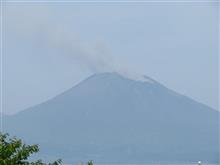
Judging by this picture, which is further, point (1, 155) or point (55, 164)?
point (55, 164)

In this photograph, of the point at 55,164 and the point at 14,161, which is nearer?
the point at 14,161

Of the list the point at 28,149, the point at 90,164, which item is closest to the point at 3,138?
the point at 28,149

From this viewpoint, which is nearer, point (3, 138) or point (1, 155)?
point (1, 155)

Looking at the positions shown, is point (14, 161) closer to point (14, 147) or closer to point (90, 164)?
point (14, 147)

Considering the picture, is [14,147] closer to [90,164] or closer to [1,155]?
[1,155]

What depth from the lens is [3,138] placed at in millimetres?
15625

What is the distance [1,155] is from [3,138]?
3.46 ft

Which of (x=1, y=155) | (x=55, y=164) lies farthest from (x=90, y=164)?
(x=1, y=155)

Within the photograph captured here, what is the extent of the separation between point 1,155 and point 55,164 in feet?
4.72

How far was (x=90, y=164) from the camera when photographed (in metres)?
15.3

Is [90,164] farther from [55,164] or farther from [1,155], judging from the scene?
[1,155]

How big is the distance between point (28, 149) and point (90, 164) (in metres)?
1.32

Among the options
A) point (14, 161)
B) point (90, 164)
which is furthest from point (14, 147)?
point (90, 164)

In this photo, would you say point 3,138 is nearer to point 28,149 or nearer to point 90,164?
point 28,149
